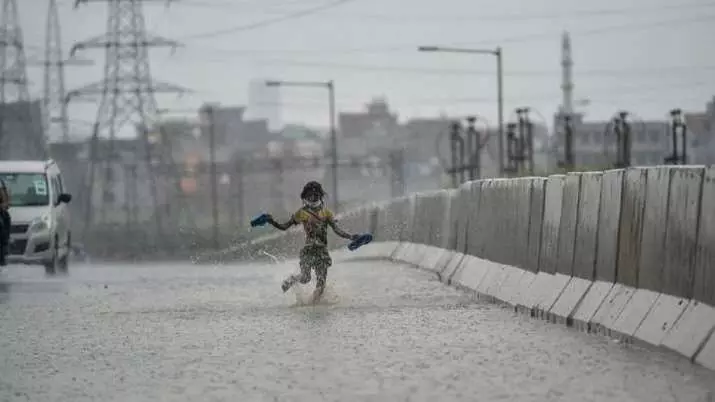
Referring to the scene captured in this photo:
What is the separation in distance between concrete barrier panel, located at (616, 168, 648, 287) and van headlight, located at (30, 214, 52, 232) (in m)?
17.7

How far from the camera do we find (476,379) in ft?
30.0

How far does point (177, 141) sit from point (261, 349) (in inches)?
5768

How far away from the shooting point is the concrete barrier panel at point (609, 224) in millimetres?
12469

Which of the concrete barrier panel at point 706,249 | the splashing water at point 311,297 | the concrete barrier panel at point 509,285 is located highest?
the concrete barrier panel at point 706,249

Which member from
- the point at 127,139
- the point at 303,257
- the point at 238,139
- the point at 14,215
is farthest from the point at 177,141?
the point at 303,257

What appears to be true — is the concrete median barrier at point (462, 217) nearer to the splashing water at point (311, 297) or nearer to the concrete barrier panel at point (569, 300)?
the splashing water at point (311, 297)

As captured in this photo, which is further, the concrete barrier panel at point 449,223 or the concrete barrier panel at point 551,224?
the concrete barrier panel at point 449,223

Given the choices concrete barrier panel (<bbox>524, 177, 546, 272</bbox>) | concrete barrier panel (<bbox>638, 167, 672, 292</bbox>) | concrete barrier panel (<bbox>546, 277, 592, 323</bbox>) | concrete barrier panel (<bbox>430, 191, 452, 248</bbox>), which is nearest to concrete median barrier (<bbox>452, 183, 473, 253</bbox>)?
concrete barrier panel (<bbox>430, 191, 452, 248</bbox>)

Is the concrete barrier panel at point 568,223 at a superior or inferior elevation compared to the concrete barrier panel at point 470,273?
superior

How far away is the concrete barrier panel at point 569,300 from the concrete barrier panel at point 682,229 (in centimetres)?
198

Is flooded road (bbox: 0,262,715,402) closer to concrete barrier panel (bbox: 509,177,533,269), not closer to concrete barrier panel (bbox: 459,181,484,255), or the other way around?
concrete barrier panel (bbox: 509,177,533,269)

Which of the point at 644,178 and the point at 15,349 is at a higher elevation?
the point at 644,178

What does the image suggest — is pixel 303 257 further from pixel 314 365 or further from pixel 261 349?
pixel 314 365

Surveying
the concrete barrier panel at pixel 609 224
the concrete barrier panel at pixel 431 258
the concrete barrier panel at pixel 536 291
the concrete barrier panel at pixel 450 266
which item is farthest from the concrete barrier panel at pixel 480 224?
the concrete barrier panel at pixel 609 224
